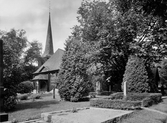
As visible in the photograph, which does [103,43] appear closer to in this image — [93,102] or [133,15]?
[133,15]

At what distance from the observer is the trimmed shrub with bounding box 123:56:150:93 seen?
14742 millimetres

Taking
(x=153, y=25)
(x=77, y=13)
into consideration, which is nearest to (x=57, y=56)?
(x=77, y=13)

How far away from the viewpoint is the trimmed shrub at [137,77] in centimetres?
1474

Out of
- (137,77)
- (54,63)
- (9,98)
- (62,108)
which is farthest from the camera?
(54,63)

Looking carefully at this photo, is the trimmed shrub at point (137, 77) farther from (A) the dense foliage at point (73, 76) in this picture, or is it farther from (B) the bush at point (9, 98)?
(B) the bush at point (9, 98)

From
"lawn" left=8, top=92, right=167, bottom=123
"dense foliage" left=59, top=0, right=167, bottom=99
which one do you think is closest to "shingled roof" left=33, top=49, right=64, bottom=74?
"dense foliage" left=59, top=0, right=167, bottom=99

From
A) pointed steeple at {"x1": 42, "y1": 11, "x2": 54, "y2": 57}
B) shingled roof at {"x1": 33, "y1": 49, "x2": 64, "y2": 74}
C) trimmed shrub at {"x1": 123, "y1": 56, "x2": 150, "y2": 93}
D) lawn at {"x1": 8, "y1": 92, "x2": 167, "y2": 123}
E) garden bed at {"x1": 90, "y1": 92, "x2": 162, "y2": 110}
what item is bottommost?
lawn at {"x1": 8, "y1": 92, "x2": 167, "y2": 123}

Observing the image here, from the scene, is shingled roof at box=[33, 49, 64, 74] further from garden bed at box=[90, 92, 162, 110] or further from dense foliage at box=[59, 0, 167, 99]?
garden bed at box=[90, 92, 162, 110]

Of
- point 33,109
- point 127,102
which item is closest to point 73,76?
point 33,109

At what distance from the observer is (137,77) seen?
49.4 ft

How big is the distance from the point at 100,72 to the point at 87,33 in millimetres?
5128

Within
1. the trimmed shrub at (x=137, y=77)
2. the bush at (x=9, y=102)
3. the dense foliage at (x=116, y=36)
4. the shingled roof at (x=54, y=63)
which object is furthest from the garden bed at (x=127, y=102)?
the shingled roof at (x=54, y=63)

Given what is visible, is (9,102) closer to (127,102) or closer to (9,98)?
(9,98)

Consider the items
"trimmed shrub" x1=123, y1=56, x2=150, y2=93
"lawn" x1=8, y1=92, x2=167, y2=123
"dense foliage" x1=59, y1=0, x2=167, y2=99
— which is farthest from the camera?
"dense foliage" x1=59, y1=0, x2=167, y2=99
